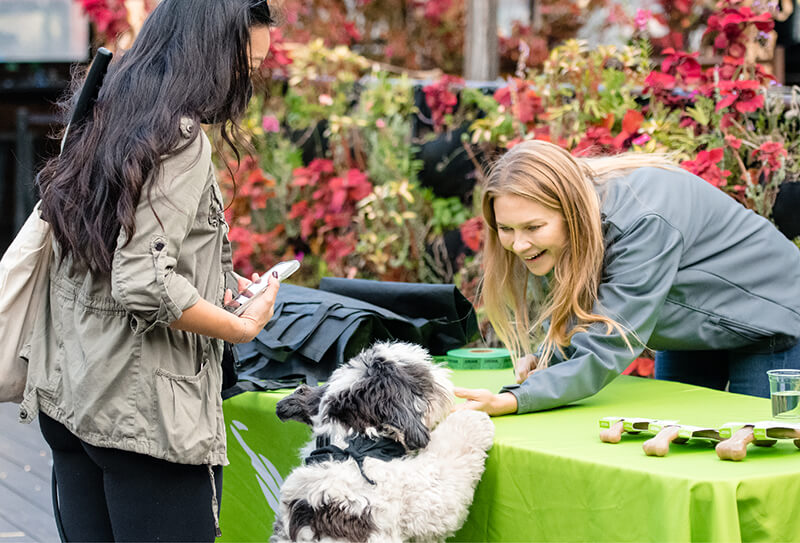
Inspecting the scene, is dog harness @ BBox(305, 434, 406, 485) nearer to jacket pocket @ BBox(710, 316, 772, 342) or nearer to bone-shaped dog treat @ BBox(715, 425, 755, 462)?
bone-shaped dog treat @ BBox(715, 425, 755, 462)

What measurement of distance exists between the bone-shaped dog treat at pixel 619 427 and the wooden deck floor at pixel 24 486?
268 cm

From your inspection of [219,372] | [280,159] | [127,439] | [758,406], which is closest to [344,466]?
[219,372]

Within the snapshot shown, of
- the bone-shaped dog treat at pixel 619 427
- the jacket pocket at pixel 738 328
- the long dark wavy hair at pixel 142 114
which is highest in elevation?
the long dark wavy hair at pixel 142 114

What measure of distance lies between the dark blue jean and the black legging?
5.66ft

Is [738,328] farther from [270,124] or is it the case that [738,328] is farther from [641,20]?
[270,124]

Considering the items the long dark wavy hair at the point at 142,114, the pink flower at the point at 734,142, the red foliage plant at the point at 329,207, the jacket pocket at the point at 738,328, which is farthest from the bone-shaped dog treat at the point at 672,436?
the red foliage plant at the point at 329,207

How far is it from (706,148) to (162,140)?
311 centimetres

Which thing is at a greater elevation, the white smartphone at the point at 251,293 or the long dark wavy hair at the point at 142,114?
the long dark wavy hair at the point at 142,114

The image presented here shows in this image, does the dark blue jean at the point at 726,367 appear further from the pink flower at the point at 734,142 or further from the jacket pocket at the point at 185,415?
the jacket pocket at the point at 185,415

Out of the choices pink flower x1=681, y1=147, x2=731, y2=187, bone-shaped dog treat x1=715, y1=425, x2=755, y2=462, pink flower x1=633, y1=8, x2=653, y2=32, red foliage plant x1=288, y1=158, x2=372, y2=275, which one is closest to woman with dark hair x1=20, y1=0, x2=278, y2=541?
bone-shaped dog treat x1=715, y1=425, x2=755, y2=462

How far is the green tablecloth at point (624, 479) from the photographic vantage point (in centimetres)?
181

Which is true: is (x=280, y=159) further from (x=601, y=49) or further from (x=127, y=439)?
(x=127, y=439)

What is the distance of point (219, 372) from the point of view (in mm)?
2098

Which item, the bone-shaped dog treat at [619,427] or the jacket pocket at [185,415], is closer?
the jacket pocket at [185,415]
